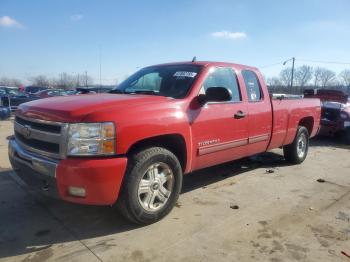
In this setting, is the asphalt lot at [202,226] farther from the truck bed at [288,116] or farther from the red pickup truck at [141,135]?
the truck bed at [288,116]

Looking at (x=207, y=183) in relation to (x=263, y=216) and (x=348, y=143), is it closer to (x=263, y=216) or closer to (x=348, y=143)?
(x=263, y=216)

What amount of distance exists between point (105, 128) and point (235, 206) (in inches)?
83.4

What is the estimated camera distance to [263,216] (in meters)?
4.34

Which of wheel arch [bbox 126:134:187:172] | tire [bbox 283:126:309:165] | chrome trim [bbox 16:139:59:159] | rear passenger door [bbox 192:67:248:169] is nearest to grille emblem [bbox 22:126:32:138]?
chrome trim [bbox 16:139:59:159]

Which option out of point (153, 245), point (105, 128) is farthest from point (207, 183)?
point (105, 128)

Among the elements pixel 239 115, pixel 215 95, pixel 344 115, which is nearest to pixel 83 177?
pixel 215 95

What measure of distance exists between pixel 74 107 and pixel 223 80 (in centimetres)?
233

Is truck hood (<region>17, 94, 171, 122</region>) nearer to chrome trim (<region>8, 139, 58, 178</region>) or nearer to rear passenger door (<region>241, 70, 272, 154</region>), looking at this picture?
chrome trim (<region>8, 139, 58, 178</region>)

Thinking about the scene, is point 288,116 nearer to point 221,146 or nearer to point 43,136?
point 221,146

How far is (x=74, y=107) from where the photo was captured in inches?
143

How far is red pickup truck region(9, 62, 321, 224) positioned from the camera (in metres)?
3.44

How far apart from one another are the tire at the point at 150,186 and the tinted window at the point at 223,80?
4.02 ft

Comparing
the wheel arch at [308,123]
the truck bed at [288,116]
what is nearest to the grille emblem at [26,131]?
the truck bed at [288,116]

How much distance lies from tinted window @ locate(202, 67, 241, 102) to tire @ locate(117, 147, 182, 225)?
1226 millimetres
